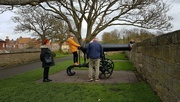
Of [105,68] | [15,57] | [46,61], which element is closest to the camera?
[46,61]

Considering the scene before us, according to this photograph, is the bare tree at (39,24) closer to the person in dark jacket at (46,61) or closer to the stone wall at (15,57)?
the stone wall at (15,57)

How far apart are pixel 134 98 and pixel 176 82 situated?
78.3 inches

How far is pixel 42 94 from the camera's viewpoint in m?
6.37

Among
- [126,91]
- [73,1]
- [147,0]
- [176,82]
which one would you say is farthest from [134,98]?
[73,1]

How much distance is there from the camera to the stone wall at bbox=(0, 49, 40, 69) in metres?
19.4

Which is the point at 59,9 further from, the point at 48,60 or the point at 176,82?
the point at 176,82

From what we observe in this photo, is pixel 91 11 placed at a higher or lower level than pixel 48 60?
higher

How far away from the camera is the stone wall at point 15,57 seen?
19.4 meters

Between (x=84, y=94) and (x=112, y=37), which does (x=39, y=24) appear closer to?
(x=112, y=37)

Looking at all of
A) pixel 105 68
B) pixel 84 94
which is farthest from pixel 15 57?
pixel 84 94

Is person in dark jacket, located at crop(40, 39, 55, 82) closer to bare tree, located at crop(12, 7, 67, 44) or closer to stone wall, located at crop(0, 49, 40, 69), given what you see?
stone wall, located at crop(0, 49, 40, 69)

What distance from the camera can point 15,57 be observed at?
866 inches

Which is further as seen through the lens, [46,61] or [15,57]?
[15,57]

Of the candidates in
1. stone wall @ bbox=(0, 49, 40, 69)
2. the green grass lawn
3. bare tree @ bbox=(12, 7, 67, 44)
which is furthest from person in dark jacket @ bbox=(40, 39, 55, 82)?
bare tree @ bbox=(12, 7, 67, 44)
